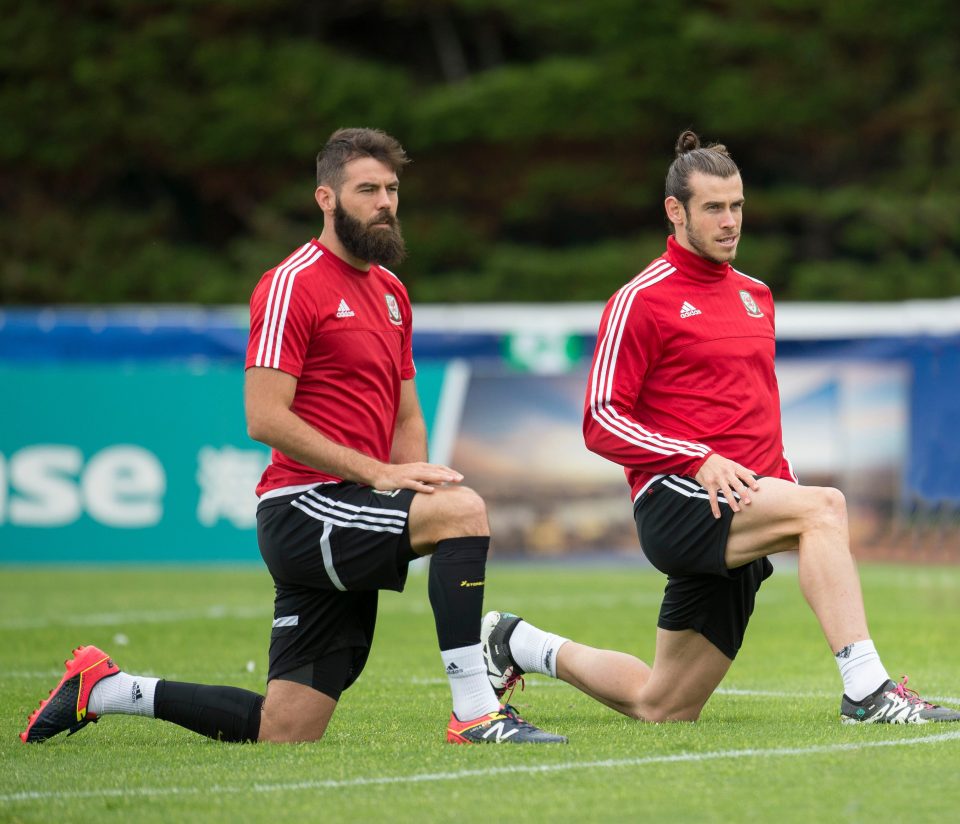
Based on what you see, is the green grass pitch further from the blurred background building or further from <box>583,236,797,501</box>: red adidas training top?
the blurred background building

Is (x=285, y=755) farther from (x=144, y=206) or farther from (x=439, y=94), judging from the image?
(x=144, y=206)

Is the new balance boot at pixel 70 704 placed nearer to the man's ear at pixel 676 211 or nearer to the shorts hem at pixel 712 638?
the shorts hem at pixel 712 638

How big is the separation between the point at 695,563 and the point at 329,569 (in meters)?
1.36

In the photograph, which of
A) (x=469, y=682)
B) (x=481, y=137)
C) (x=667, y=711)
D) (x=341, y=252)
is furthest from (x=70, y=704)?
(x=481, y=137)

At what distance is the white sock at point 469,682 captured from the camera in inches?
247

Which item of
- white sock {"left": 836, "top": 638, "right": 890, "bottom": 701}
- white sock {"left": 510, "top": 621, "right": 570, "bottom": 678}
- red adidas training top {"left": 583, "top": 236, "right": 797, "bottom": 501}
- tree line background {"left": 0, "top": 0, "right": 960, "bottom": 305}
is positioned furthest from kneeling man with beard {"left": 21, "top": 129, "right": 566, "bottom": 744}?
tree line background {"left": 0, "top": 0, "right": 960, "bottom": 305}

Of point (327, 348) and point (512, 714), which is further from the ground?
point (327, 348)

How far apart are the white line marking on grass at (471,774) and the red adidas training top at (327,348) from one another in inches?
49.8

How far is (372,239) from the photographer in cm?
663

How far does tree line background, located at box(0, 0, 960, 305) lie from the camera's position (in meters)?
30.7

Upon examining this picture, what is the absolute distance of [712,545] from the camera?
6.68 metres

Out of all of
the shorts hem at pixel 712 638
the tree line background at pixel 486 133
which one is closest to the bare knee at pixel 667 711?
the shorts hem at pixel 712 638

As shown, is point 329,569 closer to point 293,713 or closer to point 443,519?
point 443,519

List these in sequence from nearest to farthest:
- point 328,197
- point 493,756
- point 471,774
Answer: point 471,774
point 493,756
point 328,197
